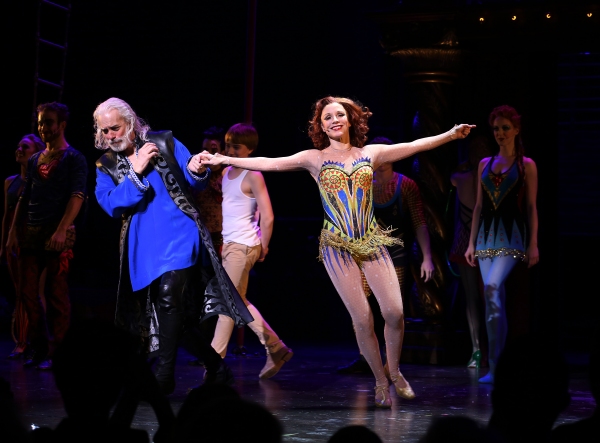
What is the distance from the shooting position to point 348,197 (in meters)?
5.68

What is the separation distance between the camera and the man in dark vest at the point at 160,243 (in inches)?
209

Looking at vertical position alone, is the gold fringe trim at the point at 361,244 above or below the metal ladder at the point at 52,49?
below

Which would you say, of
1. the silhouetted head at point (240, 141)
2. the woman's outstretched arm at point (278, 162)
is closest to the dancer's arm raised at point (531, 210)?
the woman's outstretched arm at point (278, 162)

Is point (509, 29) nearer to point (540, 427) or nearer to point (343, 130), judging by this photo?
point (343, 130)

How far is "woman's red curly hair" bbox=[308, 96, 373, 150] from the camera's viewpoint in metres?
5.88

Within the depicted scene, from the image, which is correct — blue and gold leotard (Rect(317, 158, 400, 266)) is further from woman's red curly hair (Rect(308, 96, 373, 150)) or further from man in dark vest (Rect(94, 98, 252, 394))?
man in dark vest (Rect(94, 98, 252, 394))

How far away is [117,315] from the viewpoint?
18.0ft

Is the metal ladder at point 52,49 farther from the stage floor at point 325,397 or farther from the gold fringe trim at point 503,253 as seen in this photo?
the gold fringe trim at point 503,253

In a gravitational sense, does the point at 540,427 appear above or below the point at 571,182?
below

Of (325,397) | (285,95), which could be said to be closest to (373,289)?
(325,397)

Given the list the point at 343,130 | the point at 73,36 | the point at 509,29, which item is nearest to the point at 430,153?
the point at 509,29

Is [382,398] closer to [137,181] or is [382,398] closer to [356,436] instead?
[137,181]

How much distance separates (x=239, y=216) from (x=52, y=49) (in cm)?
502

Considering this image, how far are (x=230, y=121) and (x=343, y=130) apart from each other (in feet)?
18.4
